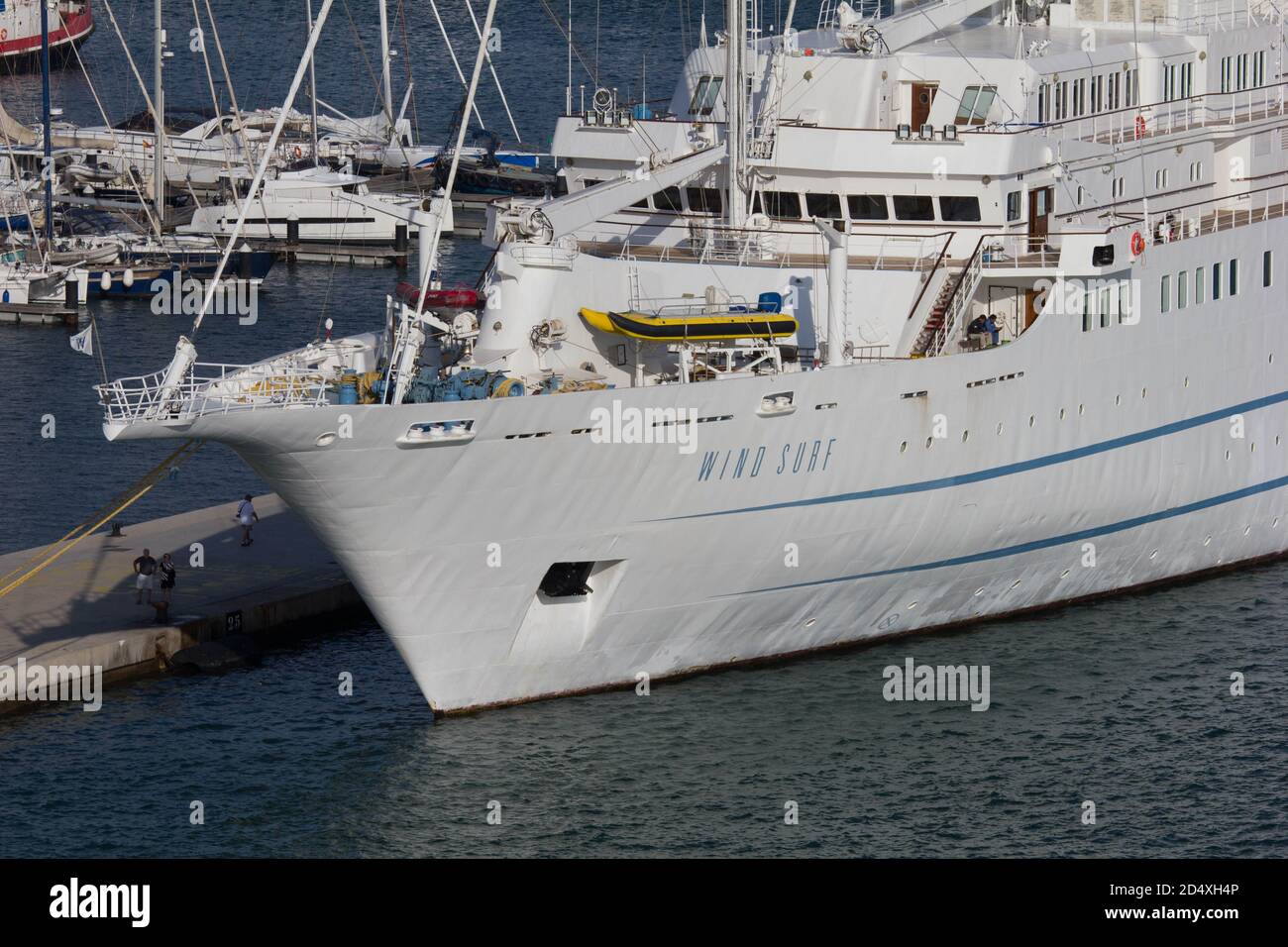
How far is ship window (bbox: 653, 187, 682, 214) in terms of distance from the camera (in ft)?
128

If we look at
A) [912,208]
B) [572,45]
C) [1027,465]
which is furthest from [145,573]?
[572,45]

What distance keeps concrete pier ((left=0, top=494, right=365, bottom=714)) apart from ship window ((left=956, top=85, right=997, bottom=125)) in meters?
13.7

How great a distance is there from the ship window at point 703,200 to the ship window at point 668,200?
0.29 meters

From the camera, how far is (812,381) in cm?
3331

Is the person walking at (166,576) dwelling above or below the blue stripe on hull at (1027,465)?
below

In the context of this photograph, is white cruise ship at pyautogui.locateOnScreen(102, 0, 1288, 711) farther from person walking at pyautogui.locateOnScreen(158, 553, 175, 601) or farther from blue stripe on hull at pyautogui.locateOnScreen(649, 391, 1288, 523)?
person walking at pyautogui.locateOnScreen(158, 553, 175, 601)

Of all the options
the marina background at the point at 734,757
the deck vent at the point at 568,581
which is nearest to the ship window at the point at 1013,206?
the marina background at the point at 734,757

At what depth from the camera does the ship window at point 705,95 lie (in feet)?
131

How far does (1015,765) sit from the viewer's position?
32188mm

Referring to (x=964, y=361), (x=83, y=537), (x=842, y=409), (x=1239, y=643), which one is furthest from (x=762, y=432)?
(x=83, y=537)

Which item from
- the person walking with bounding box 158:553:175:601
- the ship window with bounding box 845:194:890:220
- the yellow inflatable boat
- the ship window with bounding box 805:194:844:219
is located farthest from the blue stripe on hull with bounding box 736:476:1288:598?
the person walking with bounding box 158:553:175:601

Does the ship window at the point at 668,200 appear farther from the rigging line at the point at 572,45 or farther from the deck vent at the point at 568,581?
the rigging line at the point at 572,45

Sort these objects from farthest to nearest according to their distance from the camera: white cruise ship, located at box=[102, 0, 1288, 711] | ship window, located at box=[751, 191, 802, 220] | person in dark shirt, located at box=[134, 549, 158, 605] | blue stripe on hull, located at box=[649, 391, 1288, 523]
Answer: ship window, located at box=[751, 191, 802, 220] < person in dark shirt, located at box=[134, 549, 158, 605] < blue stripe on hull, located at box=[649, 391, 1288, 523] < white cruise ship, located at box=[102, 0, 1288, 711]
